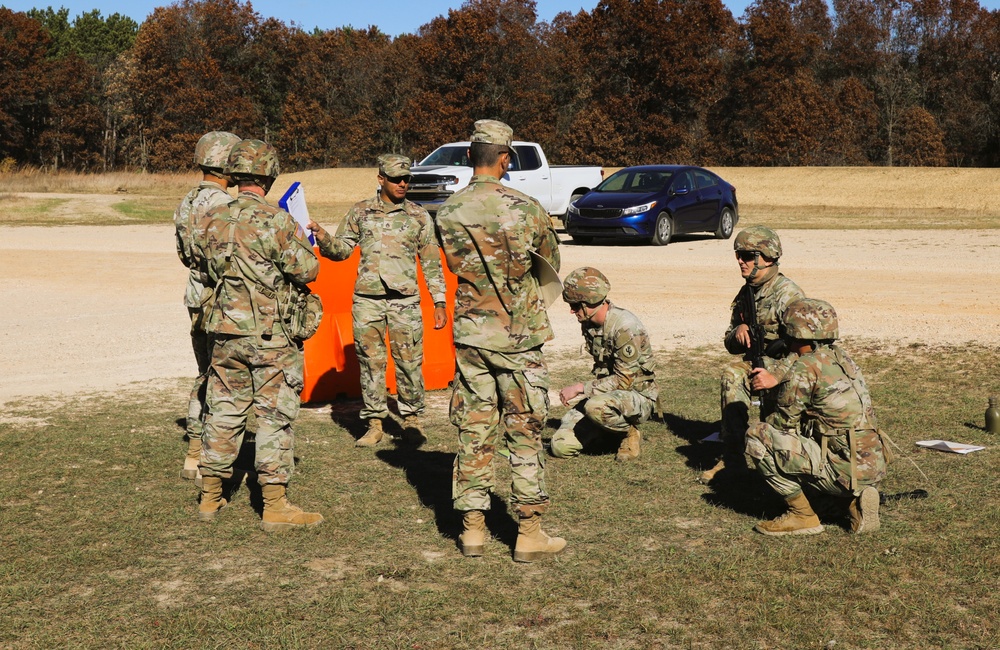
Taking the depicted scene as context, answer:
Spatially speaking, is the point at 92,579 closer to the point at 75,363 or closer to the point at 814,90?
the point at 75,363

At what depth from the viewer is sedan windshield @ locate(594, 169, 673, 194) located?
22.9 m

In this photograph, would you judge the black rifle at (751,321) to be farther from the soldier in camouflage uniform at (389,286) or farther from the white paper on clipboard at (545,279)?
the soldier in camouflage uniform at (389,286)

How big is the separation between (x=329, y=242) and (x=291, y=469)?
1.38 metres

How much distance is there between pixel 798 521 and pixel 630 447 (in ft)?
6.10

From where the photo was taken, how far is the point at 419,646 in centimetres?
455

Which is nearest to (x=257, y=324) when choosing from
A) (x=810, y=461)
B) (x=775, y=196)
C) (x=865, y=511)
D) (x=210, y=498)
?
(x=210, y=498)

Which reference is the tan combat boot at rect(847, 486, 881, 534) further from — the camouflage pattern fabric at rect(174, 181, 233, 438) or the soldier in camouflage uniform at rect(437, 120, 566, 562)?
the camouflage pattern fabric at rect(174, 181, 233, 438)

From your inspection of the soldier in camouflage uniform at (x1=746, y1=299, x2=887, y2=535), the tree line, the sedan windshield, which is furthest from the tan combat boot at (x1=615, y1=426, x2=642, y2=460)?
the tree line

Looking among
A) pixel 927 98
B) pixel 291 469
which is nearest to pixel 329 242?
pixel 291 469

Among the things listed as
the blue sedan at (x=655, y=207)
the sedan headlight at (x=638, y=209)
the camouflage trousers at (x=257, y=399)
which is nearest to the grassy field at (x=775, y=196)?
the blue sedan at (x=655, y=207)

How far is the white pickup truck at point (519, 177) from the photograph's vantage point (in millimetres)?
22547

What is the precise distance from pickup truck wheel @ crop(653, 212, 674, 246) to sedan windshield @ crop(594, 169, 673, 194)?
0.81 metres

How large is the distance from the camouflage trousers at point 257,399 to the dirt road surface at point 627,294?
176 inches

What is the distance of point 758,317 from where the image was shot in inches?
273
